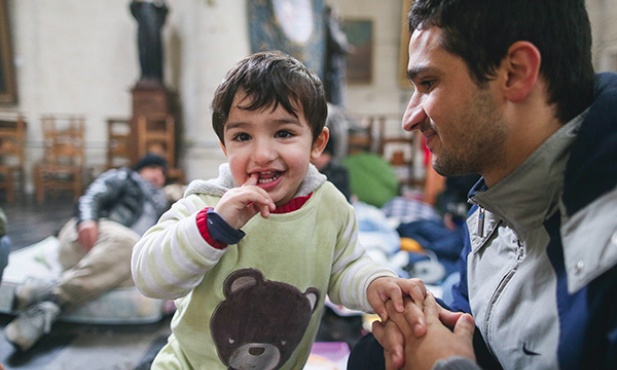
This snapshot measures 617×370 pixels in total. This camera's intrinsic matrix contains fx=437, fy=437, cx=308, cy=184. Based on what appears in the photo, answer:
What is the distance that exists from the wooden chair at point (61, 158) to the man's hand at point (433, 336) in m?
6.91

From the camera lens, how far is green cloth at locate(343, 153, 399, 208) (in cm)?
513

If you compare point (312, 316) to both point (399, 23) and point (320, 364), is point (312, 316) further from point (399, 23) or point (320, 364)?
point (399, 23)

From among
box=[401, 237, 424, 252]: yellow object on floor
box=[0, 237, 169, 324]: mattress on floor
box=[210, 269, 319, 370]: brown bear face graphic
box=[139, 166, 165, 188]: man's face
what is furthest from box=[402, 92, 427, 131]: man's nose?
box=[139, 166, 165, 188]: man's face

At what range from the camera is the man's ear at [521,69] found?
848mm

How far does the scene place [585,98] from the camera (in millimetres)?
886

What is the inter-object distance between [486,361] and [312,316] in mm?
420

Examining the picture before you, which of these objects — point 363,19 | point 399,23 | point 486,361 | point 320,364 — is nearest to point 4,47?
point 363,19

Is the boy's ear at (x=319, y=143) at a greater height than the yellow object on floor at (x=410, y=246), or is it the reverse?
the boy's ear at (x=319, y=143)

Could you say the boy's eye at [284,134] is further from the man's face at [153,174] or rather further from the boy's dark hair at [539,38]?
the man's face at [153,174]

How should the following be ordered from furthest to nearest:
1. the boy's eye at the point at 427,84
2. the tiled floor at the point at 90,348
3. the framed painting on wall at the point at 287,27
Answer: the framed painting on wall at the point at 287,27 < the tiled floor at the point at 90,348 < the boy's eye at the point at 427,84

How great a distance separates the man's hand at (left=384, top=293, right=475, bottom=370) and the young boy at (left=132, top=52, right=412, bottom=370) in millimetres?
49

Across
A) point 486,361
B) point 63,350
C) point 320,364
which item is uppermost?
point 486,361

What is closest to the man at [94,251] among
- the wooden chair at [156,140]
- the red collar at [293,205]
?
the red collar at [293,205]

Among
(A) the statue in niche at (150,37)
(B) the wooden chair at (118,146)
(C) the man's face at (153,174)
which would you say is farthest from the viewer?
(B) the wooden chair at (118,146)
